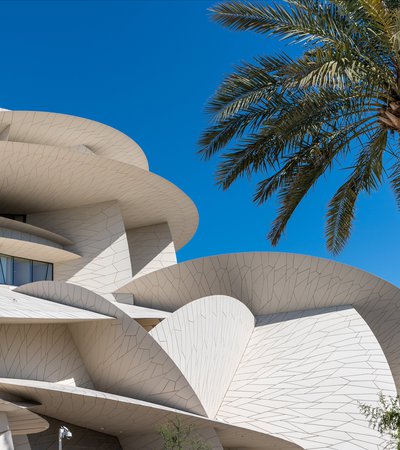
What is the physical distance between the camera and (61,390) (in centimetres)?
1773

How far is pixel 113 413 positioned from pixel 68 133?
17481mm

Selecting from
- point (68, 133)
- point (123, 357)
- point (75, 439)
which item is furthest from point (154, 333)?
point (68, 133)

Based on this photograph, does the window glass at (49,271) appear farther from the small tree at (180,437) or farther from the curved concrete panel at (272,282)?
the small tree at (180,437)

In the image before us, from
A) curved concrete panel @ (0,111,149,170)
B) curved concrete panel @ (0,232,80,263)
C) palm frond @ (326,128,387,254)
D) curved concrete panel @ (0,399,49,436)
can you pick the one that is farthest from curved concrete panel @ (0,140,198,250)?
palm frond @ (326,128,387,254)

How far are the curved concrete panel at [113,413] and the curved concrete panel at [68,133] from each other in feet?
46.5

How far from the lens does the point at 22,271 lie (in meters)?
31.5

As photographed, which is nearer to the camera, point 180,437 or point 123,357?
point 180,437

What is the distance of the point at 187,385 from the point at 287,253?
901 cm

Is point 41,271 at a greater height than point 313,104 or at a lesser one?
greater

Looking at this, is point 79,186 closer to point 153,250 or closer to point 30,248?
point 30,248

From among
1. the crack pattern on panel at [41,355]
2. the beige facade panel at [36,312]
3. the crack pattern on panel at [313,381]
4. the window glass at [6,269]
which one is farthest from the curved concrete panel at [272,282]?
the beige facade panel at [36,312]

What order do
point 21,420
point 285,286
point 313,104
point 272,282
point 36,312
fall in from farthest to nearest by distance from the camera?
point 272,282 < point 285,286 < point 36,312 < point 21,420 < point 313,104

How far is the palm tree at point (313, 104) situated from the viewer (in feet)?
36.3

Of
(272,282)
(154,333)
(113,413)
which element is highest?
(272,282)
